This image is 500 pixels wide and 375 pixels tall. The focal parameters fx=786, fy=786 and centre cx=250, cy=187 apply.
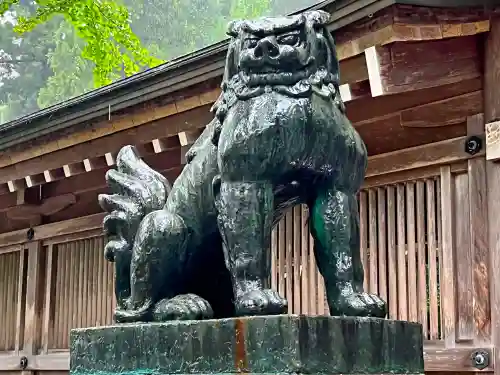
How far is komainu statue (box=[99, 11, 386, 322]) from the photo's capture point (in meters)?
2.24

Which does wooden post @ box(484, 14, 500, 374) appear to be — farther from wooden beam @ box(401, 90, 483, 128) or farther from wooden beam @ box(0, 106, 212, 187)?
wooden beam @ box(0, 106, 212, 187)

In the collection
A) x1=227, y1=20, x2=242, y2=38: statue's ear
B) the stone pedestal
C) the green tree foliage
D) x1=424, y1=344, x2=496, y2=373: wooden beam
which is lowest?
x1=424, y1=344, x2=496, y2=373: wooden beam

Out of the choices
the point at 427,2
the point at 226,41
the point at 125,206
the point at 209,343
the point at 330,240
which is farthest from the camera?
the point at 226,41

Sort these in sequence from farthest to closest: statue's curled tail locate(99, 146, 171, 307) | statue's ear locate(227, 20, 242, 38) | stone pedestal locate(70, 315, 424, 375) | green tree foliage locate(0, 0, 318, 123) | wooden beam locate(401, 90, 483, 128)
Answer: green tree foliage locate(0, 0, 318, 123) → wooden beam locate(401, 90, 483, 128) → statue's curled tail locate(99, 146, 171, 307) → statue's ear locate(227, 20, 242, 38) → stone pedestal locate(70, 315, 424, 375)

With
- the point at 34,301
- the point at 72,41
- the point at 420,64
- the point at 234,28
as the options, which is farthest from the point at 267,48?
the point at 72,41

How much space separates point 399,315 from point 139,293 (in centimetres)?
309

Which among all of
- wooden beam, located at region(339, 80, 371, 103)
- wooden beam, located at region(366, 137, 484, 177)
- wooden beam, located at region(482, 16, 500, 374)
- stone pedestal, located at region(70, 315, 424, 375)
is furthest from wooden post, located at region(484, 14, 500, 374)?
stone pedestal, located at region(70, 315, 424, 375)

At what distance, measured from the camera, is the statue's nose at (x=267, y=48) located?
7.42 ft

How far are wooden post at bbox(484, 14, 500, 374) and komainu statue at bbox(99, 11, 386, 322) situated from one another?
2499 millimetres

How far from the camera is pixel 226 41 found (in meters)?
5.07

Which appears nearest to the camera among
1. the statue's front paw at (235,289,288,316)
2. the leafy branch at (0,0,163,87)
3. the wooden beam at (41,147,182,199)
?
the statue's front paw at (235,289,288,316)

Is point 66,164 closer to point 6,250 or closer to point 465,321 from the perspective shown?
point 6,250

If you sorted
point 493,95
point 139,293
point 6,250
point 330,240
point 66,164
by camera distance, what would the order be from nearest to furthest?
point 330,240 → point 139,293 → point 493,95 → point 66,164 → point 6,250

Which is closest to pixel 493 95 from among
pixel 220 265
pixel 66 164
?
pixel 220 265
